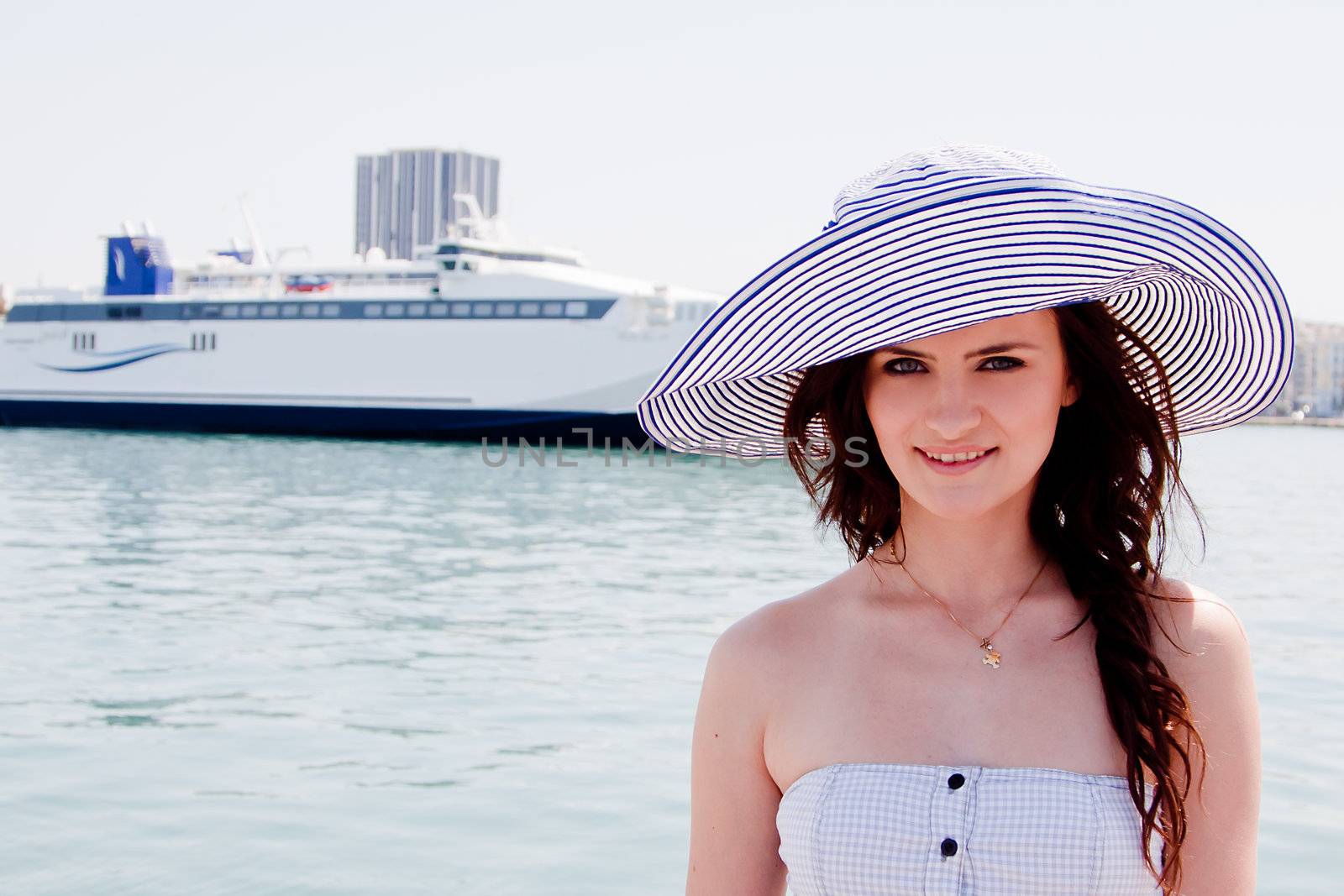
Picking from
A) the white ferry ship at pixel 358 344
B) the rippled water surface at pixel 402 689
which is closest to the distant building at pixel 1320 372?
the white ferry ship at pixel 358 344

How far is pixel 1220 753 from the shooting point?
1265mm

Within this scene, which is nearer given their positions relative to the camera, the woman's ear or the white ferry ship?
the woman's ear

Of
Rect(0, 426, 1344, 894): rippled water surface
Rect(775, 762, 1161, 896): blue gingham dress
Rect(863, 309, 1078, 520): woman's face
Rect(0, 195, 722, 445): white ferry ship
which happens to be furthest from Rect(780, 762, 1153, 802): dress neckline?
Rect(0, 195, 722, 445): white ferry ship

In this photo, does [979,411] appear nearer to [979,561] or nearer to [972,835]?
[979,561]

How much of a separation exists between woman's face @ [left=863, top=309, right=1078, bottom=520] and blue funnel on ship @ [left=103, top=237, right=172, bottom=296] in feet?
124

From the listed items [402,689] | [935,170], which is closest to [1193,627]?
[935,170]

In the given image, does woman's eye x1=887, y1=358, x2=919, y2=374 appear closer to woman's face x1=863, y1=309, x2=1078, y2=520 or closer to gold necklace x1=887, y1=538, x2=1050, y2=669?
woman's face x1=863, y1=309, x2=1078, y2=520

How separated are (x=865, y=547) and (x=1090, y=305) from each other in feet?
1.22

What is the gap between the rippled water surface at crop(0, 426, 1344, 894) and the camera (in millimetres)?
3654

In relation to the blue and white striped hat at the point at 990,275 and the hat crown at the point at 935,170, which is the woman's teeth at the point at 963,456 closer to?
the blue and white striped hat at the point at 990,275

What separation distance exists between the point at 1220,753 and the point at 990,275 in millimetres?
484

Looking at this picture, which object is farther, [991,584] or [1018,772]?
[991,584]

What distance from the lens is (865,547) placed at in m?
1.58

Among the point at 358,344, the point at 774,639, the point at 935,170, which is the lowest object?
the point at 774,639
